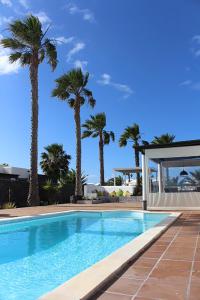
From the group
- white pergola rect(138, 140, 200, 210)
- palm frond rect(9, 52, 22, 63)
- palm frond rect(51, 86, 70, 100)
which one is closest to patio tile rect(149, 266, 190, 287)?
white pergola rect(138, 140, 200, 210)

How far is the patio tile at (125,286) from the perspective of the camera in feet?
11.8

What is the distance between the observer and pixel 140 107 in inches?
1118

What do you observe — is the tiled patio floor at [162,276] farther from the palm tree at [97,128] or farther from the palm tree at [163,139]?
the palm tree at [163,139]

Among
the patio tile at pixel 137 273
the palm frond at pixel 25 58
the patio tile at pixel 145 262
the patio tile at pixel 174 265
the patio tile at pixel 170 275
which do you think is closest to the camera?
the patio tile at pixel 170 275

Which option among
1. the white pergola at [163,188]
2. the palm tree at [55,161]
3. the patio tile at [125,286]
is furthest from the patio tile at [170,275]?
the palm tree at [55,161]

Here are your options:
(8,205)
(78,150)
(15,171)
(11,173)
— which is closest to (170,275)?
(8,205)

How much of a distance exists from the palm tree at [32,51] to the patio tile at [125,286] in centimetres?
1748

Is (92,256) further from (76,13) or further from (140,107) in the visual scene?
(140,107)

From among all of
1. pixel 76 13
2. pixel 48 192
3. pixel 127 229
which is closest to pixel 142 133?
pixel 48 192

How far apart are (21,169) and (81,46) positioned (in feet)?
49.6

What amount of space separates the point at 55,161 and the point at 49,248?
29479mm

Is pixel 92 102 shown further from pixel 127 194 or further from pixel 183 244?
pixel 183 244

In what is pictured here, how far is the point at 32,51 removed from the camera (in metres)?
22.3

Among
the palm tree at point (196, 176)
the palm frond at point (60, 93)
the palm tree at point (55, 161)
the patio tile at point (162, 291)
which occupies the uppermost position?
the palm frond at point (60, 93)
